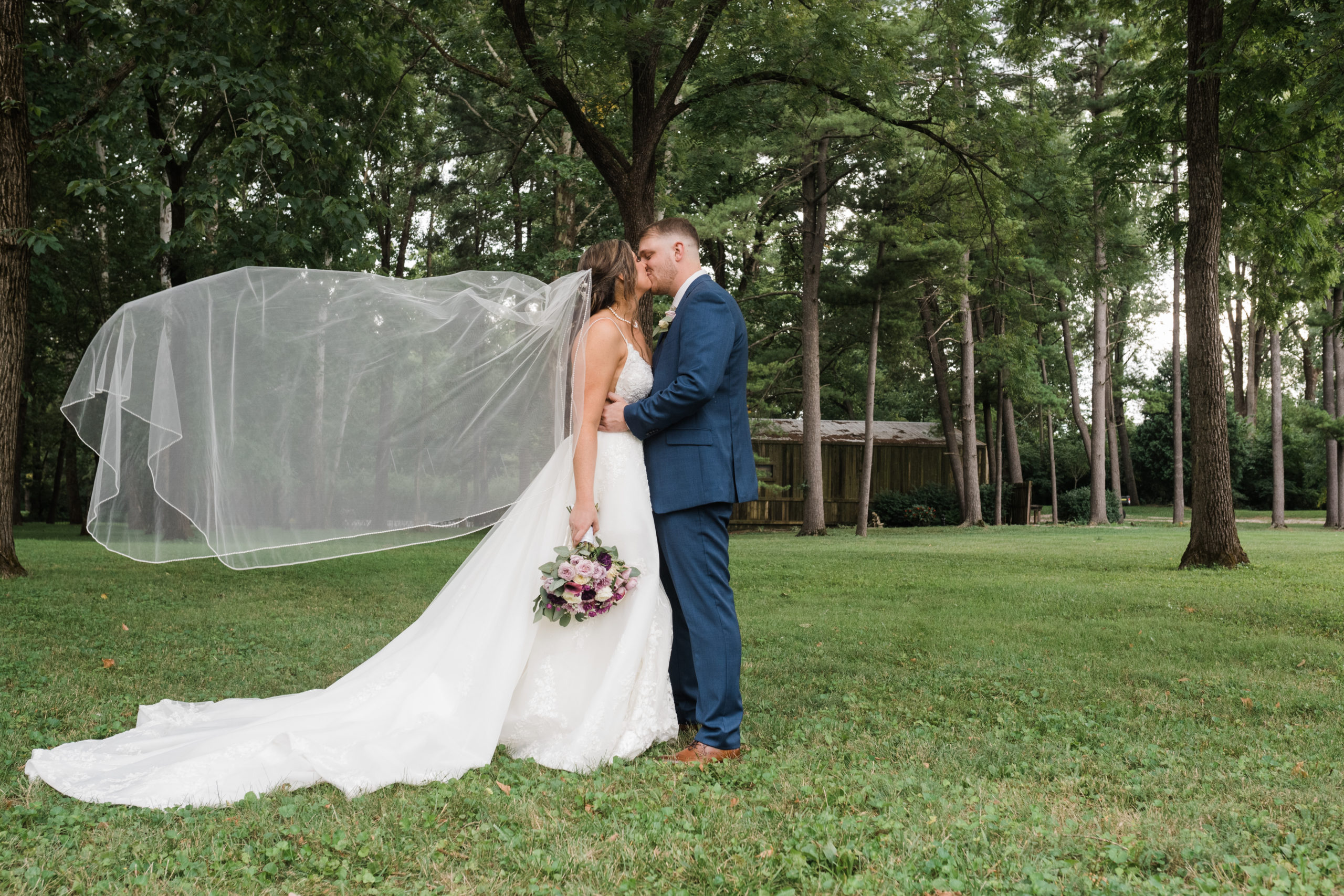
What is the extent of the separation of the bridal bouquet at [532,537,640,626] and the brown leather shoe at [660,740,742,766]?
71 cm

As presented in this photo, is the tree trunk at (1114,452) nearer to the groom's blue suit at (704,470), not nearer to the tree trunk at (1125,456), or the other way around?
the tree trunk at (1125,456)

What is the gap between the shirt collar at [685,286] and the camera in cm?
445

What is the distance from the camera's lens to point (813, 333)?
2308 cm

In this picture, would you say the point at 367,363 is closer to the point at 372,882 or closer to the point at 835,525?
the point at 372,882

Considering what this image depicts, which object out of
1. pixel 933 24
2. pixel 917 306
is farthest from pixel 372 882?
pixel 917 306

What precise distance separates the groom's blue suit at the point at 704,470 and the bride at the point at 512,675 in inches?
6.3

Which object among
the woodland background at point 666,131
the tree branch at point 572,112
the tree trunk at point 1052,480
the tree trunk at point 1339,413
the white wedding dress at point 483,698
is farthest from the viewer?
the tree trunk at point 1052,480

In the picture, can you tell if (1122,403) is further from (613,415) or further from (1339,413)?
(613,415)

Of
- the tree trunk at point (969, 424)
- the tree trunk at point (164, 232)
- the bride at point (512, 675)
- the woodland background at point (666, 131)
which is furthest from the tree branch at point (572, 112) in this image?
the tree trunk at point (969, 424)

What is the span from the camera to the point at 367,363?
477 cm

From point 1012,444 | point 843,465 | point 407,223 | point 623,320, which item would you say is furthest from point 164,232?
point 1012,444

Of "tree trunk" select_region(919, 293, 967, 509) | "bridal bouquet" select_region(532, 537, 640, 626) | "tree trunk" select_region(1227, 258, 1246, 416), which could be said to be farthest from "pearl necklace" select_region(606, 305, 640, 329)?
"tree trunk" select_region(1227, 258, 1246, 416)

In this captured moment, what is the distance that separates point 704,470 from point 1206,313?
11186mm

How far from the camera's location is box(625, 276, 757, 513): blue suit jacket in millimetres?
4246
